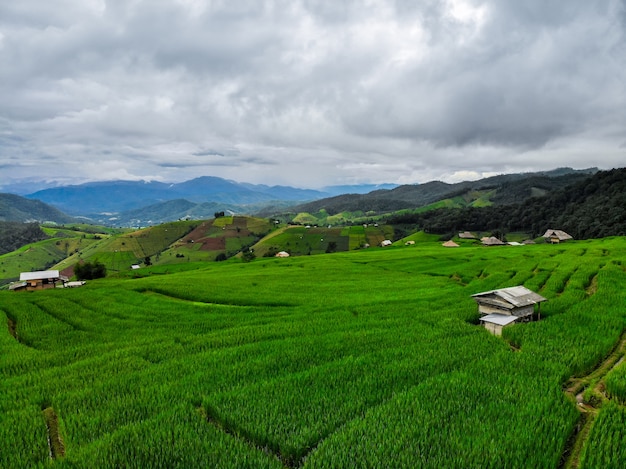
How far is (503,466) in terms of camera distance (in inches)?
343

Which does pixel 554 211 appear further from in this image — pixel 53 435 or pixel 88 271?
pixel 53 435

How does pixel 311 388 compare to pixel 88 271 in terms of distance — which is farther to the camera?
pixel 88 271

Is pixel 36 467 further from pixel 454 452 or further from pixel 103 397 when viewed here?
pixel 454 452

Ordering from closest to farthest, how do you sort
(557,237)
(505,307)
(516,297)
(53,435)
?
1. (53,435)
2. (516,297)
3. (505,307)
4. (557,237)

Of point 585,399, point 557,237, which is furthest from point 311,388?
point 557,237

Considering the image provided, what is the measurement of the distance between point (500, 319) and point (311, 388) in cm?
1450

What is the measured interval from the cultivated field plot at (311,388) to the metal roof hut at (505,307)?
1240 mm

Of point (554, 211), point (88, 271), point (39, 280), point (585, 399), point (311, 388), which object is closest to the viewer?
point (585, 399)

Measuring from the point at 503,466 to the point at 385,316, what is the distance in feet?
56.0

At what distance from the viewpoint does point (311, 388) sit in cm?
1328

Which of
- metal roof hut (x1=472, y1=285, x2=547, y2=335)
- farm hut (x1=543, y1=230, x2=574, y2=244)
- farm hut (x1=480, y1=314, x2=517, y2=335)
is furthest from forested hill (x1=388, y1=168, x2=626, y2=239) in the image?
farm hut (x1=480, y1=314, x2=517, y2=335)

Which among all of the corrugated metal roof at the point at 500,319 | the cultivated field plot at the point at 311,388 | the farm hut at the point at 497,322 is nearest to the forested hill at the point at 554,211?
the corrugated metal roof at the point at 500,319

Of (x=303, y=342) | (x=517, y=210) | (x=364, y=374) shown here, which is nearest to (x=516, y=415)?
(x=364, y=374)

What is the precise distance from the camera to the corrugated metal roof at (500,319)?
69.6ft
